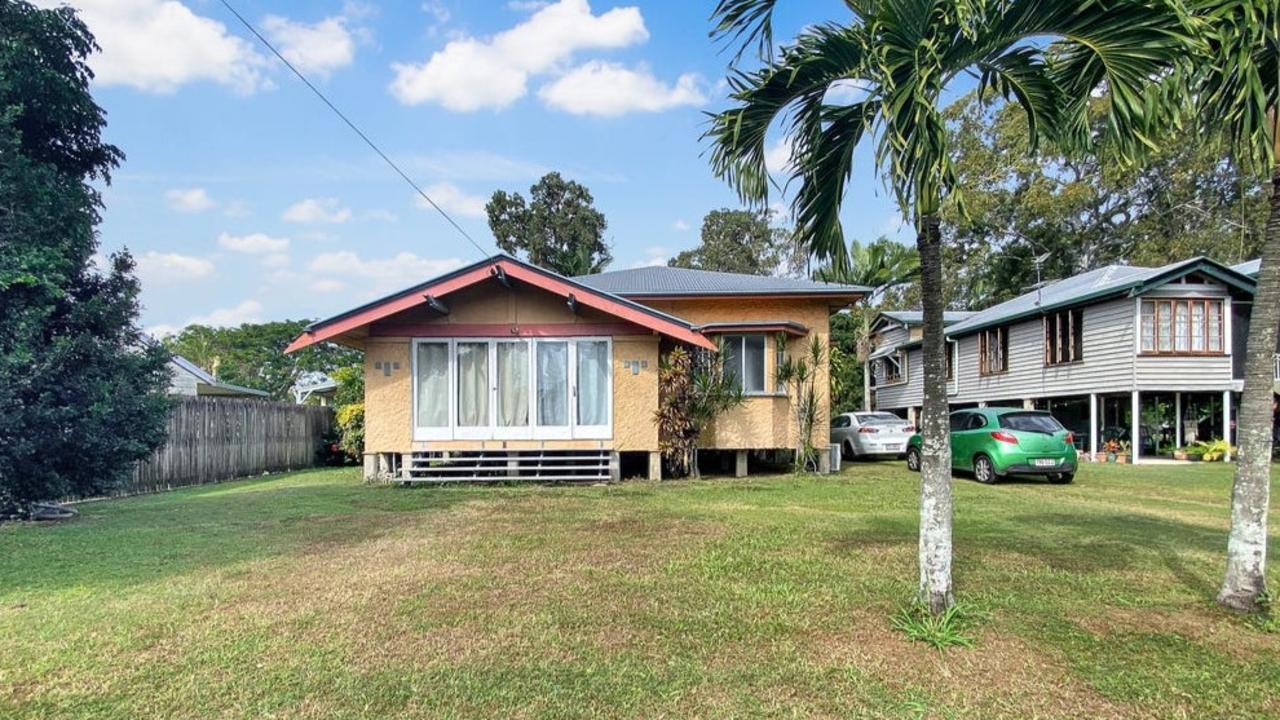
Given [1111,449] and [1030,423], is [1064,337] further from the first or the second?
[1030,423]

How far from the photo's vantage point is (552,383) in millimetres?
12781

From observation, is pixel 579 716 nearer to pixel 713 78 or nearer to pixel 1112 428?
pixel 713 78

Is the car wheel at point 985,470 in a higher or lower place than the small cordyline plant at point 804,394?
lower

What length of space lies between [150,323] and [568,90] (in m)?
10.9

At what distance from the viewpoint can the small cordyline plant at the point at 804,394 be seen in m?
13.7

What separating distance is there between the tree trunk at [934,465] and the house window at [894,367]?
88.1 ft

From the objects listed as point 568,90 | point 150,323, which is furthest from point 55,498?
point 568,90

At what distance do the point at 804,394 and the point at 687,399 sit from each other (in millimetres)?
2797

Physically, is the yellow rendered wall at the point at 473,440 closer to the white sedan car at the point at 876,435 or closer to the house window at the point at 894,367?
the white sedan car at the point at 876,435

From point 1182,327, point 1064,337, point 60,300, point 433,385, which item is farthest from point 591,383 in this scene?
point 1182,327

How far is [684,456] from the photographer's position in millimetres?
12883

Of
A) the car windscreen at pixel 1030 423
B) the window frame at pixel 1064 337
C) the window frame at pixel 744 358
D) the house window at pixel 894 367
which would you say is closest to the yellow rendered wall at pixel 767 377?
the window frame at pixel 744 358

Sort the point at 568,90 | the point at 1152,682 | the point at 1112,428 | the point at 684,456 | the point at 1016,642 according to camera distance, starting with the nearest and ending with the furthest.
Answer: the point at 1152,682, the point at 1016,642, the point at 684,456, the point at 568,90, the point at 1112,428

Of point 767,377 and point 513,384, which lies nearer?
point 513,384
